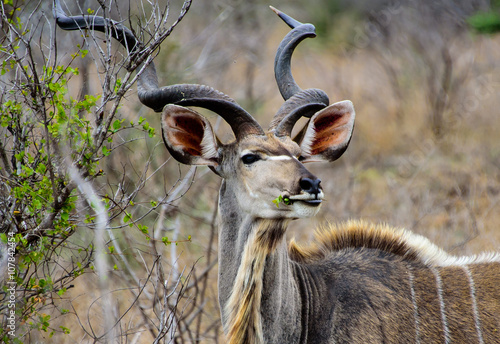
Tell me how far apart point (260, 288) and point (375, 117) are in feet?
22.6

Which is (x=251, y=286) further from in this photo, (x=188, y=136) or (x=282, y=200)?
(x=188, y=136)

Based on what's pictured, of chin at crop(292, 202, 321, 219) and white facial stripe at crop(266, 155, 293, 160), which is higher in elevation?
white facial stripe at crop(266, 155, 293, 160)

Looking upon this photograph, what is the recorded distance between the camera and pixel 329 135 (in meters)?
3.27

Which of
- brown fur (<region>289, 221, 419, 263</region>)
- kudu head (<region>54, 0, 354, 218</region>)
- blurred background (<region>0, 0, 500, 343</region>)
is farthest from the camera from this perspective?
blurred background (<region>0, 0, 500, 343</region>)

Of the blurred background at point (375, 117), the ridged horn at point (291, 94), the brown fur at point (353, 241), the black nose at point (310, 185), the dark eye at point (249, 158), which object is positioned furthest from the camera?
the blurred background at point (375, 117)

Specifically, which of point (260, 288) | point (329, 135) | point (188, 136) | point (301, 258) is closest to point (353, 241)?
point (301, 258)

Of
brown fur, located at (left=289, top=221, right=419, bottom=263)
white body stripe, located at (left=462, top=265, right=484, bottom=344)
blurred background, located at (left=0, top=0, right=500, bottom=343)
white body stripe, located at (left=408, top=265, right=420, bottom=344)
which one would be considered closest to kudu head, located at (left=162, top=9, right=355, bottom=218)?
brown fur, located at (left=289, top=221, right=419, bottom=263)

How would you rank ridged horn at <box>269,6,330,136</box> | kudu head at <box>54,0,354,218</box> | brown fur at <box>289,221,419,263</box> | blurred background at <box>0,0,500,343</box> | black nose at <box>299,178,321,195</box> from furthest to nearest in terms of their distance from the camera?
blurred background at <box>0,0,500,343</box> → brown fur at <box>289,221,419,263</box> → ridged horn at <box>269,6,330,136</box> → kudu head at <box>54,0,354,218</box> → black nose at <box>299,178,321,195</box>

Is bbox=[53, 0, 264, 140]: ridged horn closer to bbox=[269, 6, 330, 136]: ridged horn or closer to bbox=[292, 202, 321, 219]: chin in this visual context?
bbox=[269, 6, 330, 136]: ridged horn

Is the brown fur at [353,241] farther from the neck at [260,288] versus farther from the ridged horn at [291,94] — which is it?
the ridged horn at [291,94]

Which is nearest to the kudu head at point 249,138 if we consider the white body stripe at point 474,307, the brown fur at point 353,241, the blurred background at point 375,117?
the brown fur at point 353,241

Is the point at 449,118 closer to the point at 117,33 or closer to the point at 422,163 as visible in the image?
the point at 422,163

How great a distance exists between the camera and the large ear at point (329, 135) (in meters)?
3.23

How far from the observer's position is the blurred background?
5.67m
